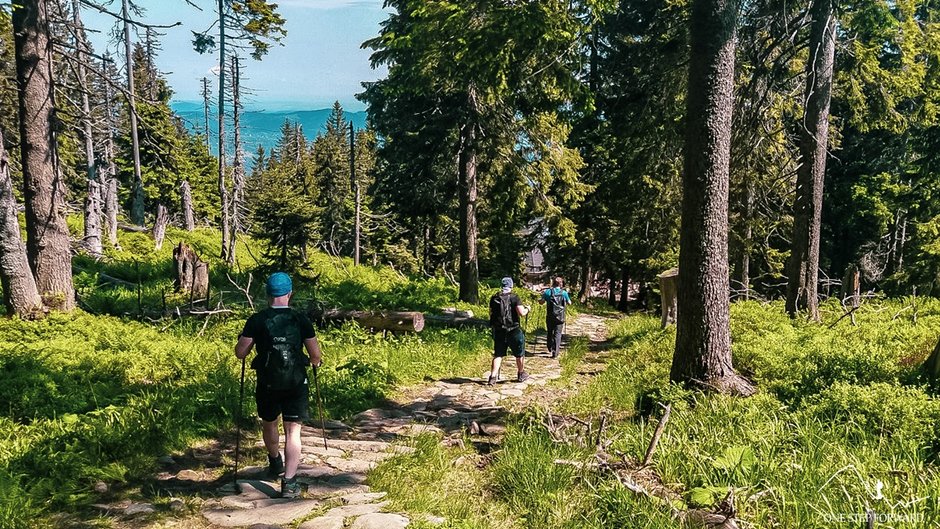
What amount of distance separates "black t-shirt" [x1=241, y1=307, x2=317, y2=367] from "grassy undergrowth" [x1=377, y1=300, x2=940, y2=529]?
4.93 feet

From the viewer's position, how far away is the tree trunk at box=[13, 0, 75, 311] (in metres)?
9.98

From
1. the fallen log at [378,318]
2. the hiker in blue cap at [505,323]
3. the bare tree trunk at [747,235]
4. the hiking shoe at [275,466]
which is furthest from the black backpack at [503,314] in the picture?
the bare tree trunk at [747,235]

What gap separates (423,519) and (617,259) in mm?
22760

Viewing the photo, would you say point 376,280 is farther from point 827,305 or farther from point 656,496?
point 656,496

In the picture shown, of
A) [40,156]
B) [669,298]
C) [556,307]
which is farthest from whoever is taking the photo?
[669,298]

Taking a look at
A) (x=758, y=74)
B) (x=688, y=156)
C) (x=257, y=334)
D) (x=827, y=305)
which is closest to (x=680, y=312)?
(x=688, y=156)

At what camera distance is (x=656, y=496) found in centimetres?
428

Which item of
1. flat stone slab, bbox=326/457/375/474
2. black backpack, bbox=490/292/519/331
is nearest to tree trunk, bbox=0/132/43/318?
flat stone slab, bbox=326/457/375/474

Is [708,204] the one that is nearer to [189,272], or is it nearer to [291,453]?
[291,453]

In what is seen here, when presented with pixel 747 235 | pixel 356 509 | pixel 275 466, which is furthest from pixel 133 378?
pixel 747 235

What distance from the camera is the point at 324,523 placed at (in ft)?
13.4

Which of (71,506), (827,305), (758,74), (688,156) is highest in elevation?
(758,74)

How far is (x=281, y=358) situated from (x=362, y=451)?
1.70m

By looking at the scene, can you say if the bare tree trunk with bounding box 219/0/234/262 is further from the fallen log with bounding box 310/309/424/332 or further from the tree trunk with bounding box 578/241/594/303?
the tree trunk with bounding box 578/241/594/303
